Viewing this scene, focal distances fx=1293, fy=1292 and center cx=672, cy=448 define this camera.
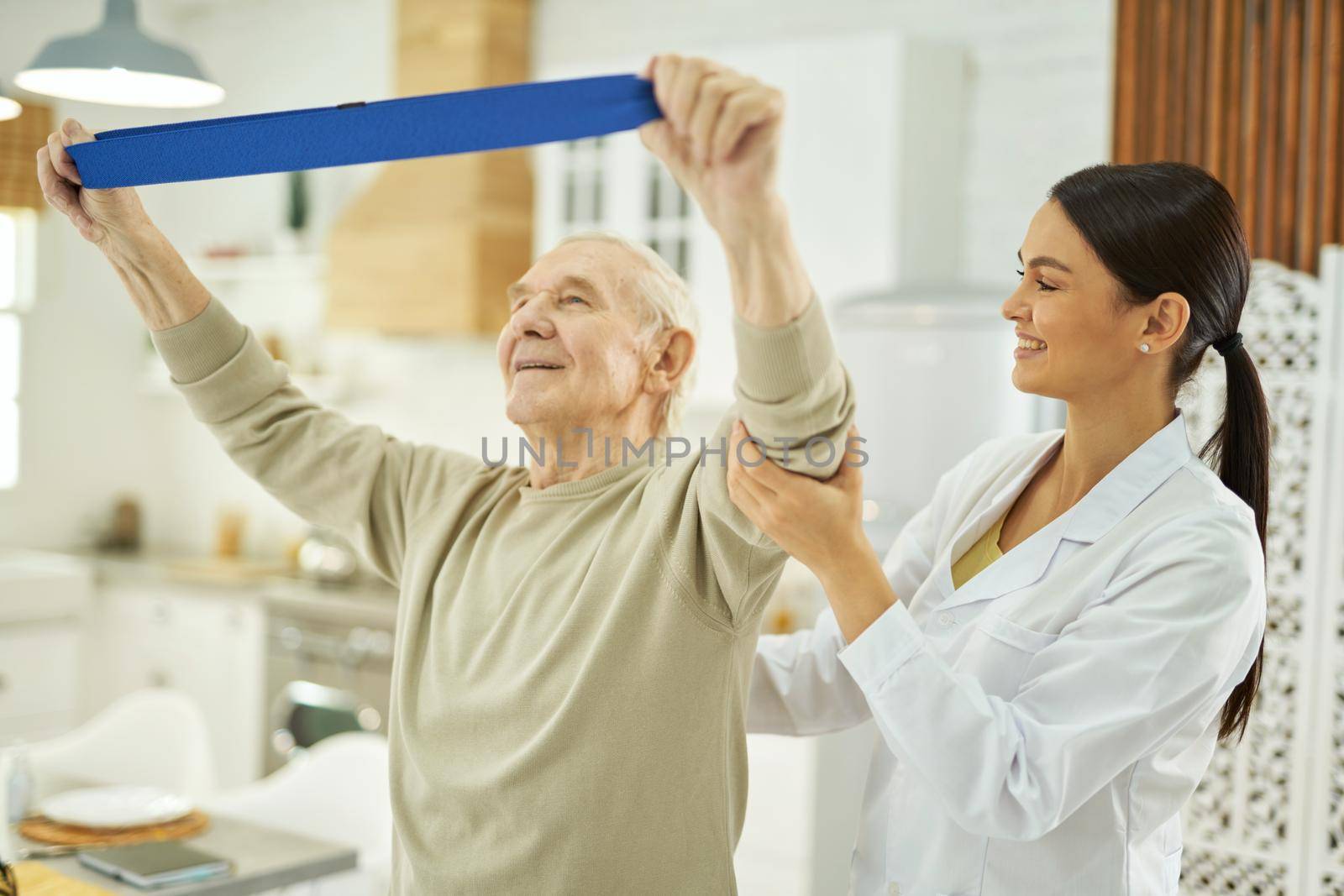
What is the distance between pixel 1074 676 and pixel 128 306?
585 cm

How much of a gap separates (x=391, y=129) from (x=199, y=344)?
0.56 metres

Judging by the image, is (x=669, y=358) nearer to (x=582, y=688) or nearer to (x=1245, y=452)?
(x=582, y=688)

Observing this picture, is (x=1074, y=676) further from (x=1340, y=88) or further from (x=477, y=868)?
(x=1340, y=88)

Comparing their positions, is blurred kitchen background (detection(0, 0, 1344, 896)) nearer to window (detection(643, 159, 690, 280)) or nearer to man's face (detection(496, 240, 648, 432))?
window (detection(643, 159, 690, 280))

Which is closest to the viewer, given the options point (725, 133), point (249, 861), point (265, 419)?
point (725, 133)

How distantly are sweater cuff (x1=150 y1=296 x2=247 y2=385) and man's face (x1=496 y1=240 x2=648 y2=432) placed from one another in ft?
1.10

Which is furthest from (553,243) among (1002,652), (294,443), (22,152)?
(1002,652)

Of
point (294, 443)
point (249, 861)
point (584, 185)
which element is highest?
point (584, 185)

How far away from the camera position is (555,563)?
1363 millimetres

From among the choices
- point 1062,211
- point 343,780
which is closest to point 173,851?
point 343,780

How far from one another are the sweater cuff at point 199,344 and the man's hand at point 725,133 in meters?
0.77

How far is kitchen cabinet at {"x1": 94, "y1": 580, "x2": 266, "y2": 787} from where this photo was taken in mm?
4957

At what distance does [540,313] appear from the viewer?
4.66 feet

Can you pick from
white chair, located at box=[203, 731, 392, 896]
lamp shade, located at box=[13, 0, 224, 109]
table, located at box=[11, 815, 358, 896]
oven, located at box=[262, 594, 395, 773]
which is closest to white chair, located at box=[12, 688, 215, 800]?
white chair, located at box=[203, 731, 392, 896]
